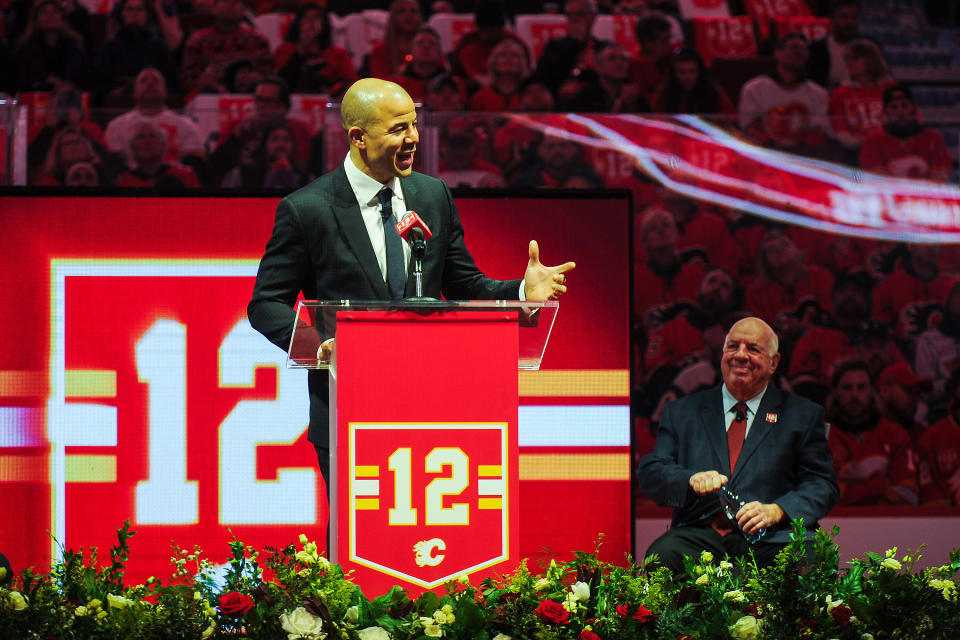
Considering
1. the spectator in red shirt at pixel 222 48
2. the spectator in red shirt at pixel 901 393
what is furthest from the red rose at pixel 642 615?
the spectator in red shirt at pixel 222 48

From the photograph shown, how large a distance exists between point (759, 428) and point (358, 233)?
1519 mm

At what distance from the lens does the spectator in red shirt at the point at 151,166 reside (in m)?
4.80

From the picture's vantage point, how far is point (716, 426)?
3.97 metres

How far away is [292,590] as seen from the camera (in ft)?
8.69

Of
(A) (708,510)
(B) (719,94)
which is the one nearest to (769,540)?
(A) (708,510)

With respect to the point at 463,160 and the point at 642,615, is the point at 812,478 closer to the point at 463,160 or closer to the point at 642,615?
the point at 642,615

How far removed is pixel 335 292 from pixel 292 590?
2.38 ft

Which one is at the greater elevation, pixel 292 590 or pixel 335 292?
pixel 335 292

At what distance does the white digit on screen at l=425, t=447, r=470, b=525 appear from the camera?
261 centimetres

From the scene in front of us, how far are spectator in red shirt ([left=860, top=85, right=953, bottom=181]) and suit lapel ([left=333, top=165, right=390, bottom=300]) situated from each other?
256 centimetres

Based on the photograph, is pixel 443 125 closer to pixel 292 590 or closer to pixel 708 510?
pixel 708 510

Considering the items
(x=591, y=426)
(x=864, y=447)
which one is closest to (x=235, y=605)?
(x=591, y=426)

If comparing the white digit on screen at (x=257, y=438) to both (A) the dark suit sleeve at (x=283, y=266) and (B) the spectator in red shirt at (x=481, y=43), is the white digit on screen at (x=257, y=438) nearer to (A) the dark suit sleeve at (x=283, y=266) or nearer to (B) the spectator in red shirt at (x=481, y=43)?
(A) the dark suit sleeve at (x=283, y=266)

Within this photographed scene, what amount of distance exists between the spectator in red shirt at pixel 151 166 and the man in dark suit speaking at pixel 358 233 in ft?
6.11
